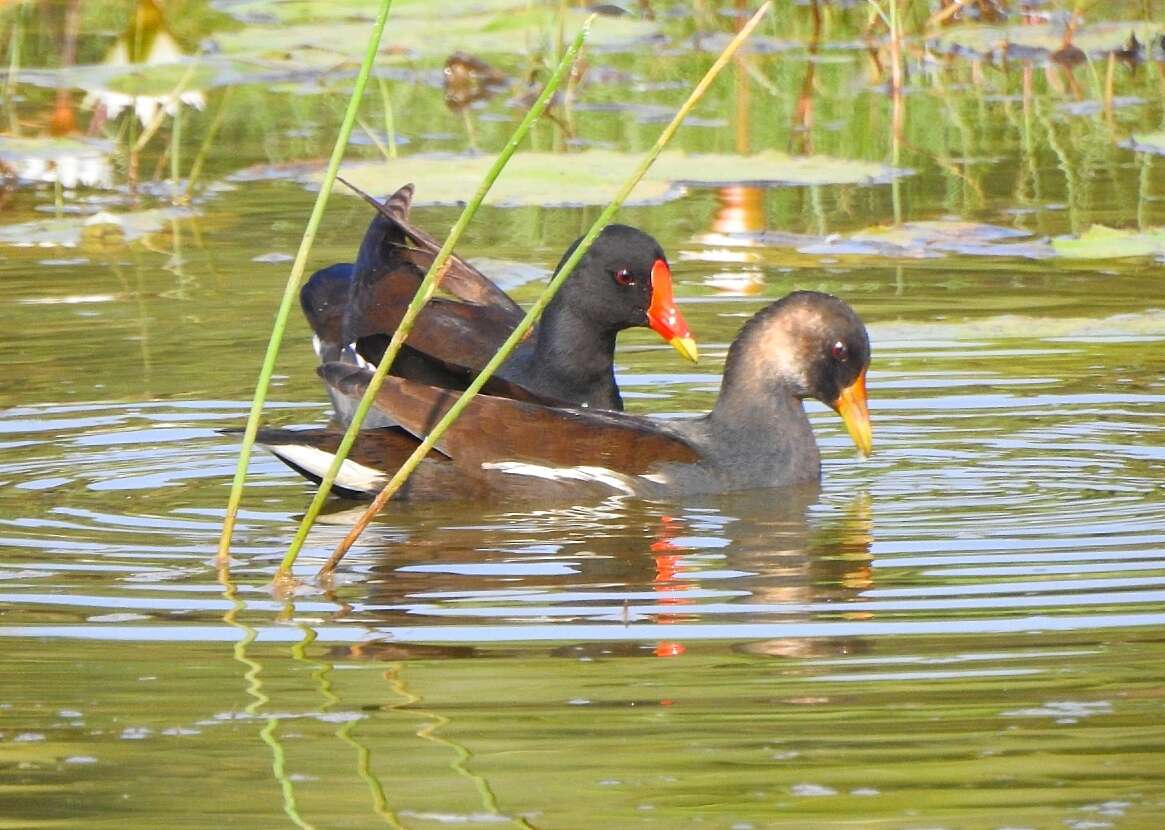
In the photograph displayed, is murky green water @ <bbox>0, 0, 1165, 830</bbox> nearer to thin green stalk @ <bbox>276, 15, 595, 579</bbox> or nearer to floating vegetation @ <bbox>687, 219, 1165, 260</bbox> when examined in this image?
floating vegetation @ <bbox>687, 219, 1165, 260</bbox>

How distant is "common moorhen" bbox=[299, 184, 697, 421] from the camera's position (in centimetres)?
700

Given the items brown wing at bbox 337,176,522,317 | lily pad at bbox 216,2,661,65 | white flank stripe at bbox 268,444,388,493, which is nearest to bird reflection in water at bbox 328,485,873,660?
white flank stripe at bbox 268,444,388,493

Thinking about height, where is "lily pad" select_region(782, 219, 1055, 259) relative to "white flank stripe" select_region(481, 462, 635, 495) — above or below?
above

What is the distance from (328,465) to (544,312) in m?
1.41

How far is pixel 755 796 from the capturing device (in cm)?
346

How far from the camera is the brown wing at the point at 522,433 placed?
605 centimetres

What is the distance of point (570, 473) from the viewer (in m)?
6.08

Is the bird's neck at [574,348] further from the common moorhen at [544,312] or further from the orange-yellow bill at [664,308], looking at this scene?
the orange-yellow bill at [664,308]

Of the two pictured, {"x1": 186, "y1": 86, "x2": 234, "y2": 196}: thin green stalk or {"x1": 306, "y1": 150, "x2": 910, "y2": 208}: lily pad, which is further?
{"x1": 186, "y1": 86, "x2": 234, "y2": 196}: thin green stalk

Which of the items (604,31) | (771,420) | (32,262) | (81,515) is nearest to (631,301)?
(771,420)

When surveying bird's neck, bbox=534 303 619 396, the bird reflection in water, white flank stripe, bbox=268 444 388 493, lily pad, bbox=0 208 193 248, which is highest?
lily pad, bbox=0 208 193 248

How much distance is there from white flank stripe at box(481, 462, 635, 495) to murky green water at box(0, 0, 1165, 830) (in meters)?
0.08

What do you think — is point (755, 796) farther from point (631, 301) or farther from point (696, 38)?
point (696, 38)

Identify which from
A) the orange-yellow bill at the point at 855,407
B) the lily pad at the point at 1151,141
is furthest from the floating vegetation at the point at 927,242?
the orange-yellow bill at the point at 855,407
